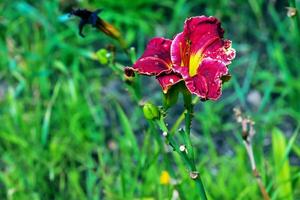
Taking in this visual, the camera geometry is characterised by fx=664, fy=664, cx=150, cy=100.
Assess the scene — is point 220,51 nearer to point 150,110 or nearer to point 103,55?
point 150,110

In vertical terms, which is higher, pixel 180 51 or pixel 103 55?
pixel 103 55

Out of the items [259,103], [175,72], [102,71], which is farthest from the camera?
[102,71]

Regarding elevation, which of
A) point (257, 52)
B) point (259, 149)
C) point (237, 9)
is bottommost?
point (259, 149)

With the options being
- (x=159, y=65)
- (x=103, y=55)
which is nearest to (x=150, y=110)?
(x=159, y=65)

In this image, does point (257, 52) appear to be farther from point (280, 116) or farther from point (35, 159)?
point (35, 159)

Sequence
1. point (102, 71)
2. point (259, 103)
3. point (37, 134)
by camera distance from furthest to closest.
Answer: point (102, 71) → point (259, 103) → point (37, 134)

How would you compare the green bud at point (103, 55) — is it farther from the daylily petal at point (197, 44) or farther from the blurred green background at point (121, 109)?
the daylily petal at point (197, 44)

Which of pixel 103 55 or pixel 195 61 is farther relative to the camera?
pixel 103 55

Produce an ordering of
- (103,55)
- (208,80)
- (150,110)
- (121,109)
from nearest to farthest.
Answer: (208,80), (150,110), (103,55), (121,109)

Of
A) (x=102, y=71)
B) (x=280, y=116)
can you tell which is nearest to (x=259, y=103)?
(x=280, y=116)
